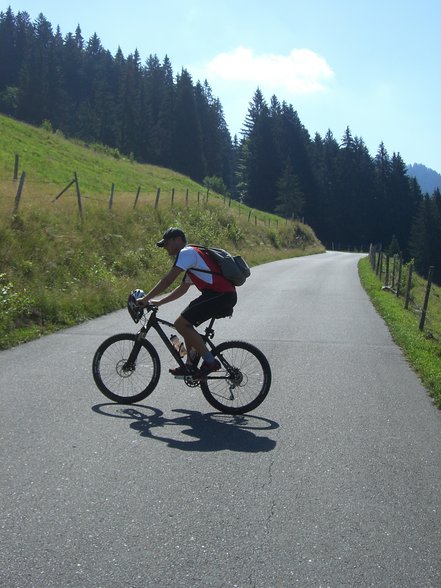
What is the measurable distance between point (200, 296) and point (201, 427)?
127 centimetres

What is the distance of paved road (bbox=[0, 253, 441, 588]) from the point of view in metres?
3.43

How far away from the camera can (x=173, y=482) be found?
4.61 meters

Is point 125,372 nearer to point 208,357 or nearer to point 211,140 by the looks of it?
point 208,357

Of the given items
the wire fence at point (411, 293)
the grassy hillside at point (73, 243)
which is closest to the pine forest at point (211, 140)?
the grassy hillside at point (73, 243)

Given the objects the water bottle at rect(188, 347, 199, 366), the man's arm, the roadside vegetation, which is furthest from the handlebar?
the roadside vegetation

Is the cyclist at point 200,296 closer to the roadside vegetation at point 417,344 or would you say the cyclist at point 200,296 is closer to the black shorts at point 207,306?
the black shorts at point 207,306

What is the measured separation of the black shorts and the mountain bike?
0.12 m

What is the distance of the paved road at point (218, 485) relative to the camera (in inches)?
135

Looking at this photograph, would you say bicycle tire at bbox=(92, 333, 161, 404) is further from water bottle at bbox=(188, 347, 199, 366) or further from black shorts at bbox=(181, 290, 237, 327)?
black shorts at bbox=(181, 290, 237, 327)

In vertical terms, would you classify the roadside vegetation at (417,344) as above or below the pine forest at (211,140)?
below

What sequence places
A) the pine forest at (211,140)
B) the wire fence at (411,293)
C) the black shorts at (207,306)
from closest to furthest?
1. the black shorts at (207,306)
2. the wire fence at (411,293)
3. the pine forest at (211,140)

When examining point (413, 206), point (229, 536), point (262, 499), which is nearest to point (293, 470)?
point (262, 499)

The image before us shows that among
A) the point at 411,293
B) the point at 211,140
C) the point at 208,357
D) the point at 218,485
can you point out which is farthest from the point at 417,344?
the point at 211,140

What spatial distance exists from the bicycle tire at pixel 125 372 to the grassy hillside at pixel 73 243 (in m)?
3.40
